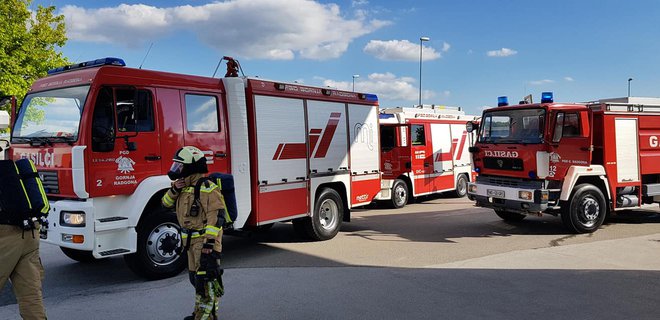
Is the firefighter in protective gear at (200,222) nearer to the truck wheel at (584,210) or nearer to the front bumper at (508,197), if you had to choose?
the front bumper at (508,197)

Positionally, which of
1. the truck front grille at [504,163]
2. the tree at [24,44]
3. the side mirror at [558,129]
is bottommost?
the truck front grille at [504,163]

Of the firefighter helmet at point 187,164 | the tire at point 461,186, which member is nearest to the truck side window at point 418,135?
the tire at point 461,186

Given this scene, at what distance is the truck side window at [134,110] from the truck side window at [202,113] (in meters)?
0.58

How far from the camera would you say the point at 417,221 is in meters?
11.0

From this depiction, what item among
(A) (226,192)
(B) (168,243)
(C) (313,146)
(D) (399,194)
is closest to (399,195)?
(D) (399,194)

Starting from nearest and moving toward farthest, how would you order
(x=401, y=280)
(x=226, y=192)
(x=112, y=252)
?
1. (x=226, y=192)
2. (x=112, y=252)
3. (x=401, y=280)

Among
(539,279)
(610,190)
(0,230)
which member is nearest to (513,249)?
(539,279)

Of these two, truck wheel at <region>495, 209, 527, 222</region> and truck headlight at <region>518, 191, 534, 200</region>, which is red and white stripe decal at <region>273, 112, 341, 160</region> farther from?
truck wheel at <region>495, 209, 527, 222</region>

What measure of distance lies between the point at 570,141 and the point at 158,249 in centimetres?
746

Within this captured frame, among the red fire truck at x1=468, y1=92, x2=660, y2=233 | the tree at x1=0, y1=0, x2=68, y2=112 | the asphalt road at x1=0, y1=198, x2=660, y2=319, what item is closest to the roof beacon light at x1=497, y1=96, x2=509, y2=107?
the red fire truck at x1=468, y1=92, x2=660, y2=233

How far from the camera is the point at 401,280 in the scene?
236 inches

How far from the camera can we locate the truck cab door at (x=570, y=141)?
9.07 m

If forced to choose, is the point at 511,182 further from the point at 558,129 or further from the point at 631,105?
the point at 631,105

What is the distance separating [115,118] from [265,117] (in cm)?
231
